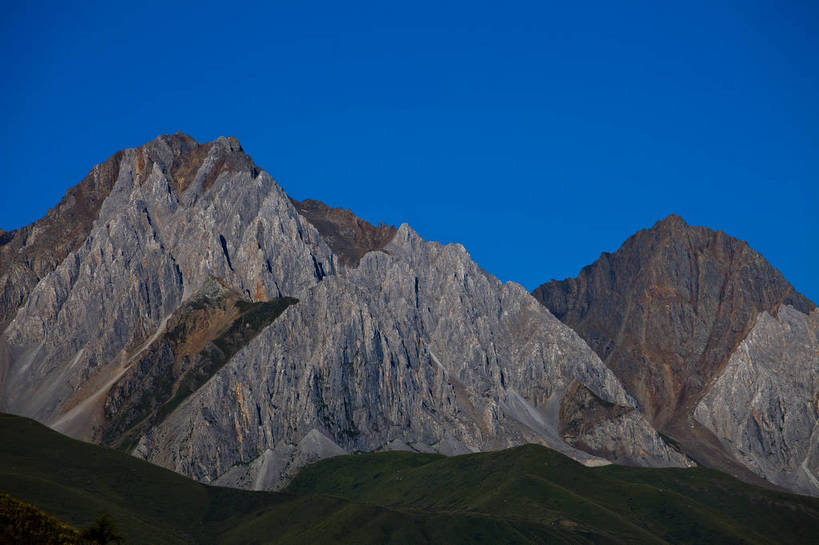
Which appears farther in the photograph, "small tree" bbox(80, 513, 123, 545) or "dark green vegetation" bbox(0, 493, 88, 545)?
"small tree" bbox(80, 513, 123, 545)

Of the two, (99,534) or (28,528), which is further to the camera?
(99,534)

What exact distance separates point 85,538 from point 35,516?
9.56m

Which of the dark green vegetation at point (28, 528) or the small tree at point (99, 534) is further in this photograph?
the small tree at point (99, 534)

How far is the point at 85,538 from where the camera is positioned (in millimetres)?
180250

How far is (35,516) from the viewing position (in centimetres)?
18350

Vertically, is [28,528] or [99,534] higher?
[28,528]
